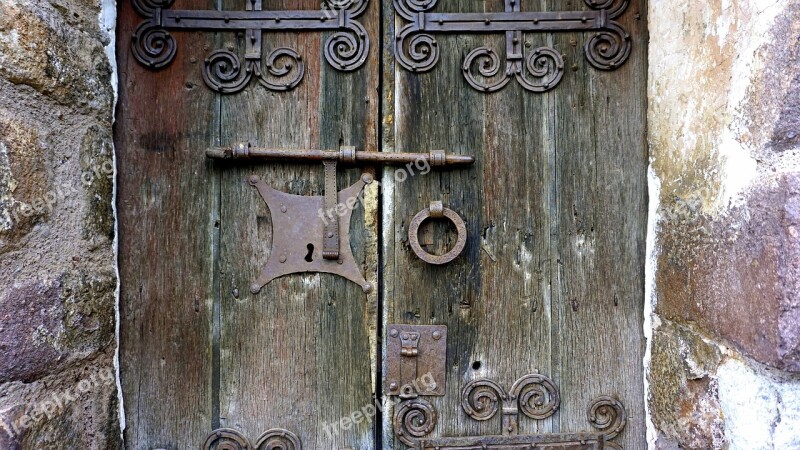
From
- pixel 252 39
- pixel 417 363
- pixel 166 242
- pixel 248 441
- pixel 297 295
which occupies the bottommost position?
pixel 248 441

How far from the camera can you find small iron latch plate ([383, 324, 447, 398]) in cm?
112

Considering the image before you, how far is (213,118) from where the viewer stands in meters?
1.13

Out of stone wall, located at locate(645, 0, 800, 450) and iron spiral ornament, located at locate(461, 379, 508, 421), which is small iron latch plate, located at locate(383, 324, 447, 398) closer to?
iron spiral ornament, located at locate(461, 379, 508, 421)

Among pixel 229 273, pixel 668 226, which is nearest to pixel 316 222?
pixel 229 273

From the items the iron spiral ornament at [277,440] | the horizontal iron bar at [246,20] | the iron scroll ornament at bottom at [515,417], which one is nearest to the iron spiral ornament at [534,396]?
the iron scroll ornament at bottom at [515,417]

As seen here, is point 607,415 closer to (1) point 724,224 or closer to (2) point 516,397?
(2) point 516,397

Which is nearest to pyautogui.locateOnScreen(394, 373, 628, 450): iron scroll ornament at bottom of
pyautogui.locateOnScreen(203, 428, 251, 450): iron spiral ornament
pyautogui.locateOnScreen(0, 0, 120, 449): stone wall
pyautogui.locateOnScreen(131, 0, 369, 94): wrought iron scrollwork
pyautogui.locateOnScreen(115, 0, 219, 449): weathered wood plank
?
pyautogui.locateOnScreen(203, 428, 251, 450): iron spiral ornament

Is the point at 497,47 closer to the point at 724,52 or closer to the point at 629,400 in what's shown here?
the point at 724,52

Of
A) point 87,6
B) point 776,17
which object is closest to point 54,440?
point 87,6

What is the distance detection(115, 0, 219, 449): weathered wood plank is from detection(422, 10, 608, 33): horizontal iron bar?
521mm

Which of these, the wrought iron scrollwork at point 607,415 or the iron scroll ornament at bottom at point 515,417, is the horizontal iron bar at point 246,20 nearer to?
the iron scroll ornament at bottom at point 515,417

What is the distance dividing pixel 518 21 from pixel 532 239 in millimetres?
479

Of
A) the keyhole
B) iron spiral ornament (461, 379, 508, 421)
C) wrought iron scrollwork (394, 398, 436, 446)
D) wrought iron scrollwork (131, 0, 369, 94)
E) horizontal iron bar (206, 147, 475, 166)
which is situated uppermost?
wrought iron scrollwork (131, 0, 369, 94)

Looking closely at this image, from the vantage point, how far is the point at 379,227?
1.14 metres
